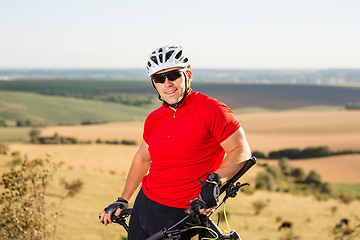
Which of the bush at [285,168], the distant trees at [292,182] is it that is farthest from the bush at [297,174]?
the bush at [285,168]

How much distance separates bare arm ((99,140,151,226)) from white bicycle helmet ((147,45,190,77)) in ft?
2.29

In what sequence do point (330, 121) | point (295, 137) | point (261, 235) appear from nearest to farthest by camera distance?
Result: 1. point (261, 235)
2. point (295, 137)
3. point (330, 121)

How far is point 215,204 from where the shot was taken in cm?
257

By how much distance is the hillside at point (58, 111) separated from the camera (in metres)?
98.3

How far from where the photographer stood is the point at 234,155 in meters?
2.72

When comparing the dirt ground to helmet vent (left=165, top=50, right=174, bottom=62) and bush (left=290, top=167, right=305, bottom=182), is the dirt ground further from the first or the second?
helmet vent (left=165, top=50, right=174, bottom=62)

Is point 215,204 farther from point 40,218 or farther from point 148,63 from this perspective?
point 40,218

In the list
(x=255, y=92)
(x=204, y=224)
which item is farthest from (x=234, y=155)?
(x=255, y=92)

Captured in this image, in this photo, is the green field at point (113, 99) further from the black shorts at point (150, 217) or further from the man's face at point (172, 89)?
the man's face at point (172, 89)

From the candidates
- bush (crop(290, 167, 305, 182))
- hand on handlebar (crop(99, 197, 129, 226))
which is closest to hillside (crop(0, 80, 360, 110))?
bush (crop(290, 167, 305, 182))

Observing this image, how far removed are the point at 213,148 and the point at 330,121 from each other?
9574 cm

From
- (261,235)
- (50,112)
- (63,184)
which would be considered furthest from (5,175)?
(50,112)

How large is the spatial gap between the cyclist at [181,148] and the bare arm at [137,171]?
0.23m

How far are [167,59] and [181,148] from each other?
711mm
